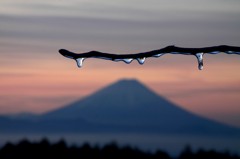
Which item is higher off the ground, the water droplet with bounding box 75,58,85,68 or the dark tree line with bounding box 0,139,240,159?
the water droplet with bounding box 75,58,85,68

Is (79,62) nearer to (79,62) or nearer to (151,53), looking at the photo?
(79,62)

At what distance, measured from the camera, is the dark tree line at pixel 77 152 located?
14.4ft

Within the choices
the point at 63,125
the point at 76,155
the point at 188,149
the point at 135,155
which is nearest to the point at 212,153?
the point at 188,149

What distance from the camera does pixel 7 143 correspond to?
14.7 ft

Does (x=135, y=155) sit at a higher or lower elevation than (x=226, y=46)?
lower

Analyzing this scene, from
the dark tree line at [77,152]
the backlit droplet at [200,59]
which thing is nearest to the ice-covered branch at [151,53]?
the backlit droplet at [200,59]

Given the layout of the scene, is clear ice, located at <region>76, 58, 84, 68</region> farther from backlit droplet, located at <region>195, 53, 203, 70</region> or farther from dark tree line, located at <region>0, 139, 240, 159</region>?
dark tree line, located at <region>0, 139, 240, 159</region>

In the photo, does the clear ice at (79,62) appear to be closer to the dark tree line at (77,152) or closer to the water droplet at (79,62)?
the water droplet at (79,62)

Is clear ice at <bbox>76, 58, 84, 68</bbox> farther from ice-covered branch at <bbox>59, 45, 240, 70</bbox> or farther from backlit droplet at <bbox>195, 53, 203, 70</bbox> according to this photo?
backlit droplet at <bbox>195, 53, 203, 70</bbox>

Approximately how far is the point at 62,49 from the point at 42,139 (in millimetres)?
2244

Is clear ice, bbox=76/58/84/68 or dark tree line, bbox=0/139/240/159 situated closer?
clear ice, bbox=76/58/84/68

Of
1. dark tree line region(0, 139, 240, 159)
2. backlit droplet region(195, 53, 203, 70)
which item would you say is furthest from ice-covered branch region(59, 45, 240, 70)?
dark tree line region(0, 139, 240, 159)

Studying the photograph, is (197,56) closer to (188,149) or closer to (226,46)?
(226,46)

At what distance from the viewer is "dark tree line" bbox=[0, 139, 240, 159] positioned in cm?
439
